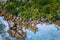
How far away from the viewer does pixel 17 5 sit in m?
1.50

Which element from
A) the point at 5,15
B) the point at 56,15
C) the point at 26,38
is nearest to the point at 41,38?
the point at 26,38

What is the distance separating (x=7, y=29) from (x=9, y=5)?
22 cm

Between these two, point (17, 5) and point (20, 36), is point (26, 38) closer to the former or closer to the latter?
point (20, 36)

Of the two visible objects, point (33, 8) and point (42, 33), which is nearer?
point (42, 33)

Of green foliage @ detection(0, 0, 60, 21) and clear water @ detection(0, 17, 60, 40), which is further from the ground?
green foliage @ detection(0, 0, 60, 21)

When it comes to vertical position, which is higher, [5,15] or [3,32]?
Answer: [5,15]

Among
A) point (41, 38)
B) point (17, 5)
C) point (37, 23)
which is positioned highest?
point (17, 5)

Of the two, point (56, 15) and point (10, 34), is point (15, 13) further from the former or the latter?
point (56, 15)

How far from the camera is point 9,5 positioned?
4.87 ft

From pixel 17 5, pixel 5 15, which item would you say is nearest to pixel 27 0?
pixel 17 5

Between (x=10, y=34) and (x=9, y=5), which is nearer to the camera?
(x=10, y=34)

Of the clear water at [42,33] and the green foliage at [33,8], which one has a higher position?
the green foliage at [33,8]

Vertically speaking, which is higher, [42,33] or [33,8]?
[33,8]

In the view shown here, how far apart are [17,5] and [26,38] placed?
1.03 ft
